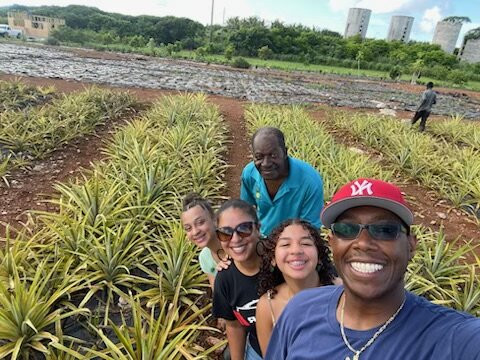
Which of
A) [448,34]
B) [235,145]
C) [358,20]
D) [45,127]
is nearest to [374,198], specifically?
[235,145]

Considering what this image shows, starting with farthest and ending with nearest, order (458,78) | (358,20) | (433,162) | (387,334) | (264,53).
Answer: (358,20)
(264,53)
(458,78)
(433,162)
(387,334)

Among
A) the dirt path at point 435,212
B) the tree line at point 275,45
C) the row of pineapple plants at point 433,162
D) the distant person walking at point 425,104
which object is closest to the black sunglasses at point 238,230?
the dirt path at point 435,212

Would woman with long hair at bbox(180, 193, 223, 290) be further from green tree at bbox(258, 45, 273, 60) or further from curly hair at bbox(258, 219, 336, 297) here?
green tree at bbox(258, 45, 273, 60)

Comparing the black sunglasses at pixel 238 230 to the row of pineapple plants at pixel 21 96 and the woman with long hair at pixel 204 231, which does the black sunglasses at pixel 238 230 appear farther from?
the row of pineapple plants at pixel 21 96

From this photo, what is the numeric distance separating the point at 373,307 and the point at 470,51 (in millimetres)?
65720

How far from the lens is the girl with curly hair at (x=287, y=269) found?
4.47ft

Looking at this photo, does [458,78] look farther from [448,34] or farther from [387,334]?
[448,34]

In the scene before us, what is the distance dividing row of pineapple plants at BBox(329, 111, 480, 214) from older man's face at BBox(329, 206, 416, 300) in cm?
445

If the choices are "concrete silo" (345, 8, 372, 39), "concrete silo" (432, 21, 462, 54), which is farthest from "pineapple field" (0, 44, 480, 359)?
"concrete silo" (345, 8, 372, 39)

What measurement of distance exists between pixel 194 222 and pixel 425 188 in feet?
14.9

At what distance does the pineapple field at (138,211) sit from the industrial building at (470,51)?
5529cm

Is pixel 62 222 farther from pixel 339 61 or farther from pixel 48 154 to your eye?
pixel 339 61

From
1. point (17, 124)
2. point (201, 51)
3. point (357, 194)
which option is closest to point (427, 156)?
point (357, 194)

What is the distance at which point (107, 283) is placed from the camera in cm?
242
